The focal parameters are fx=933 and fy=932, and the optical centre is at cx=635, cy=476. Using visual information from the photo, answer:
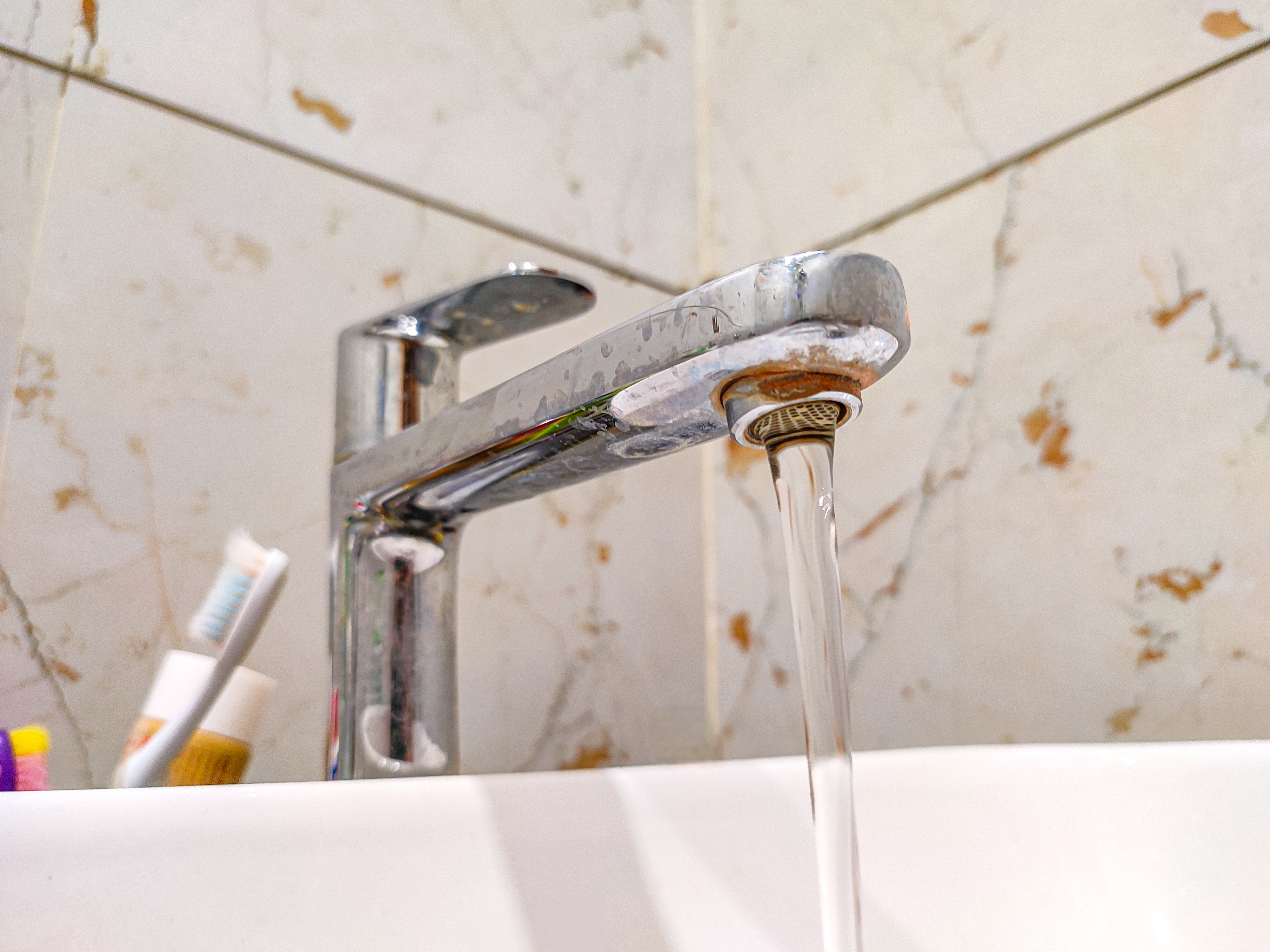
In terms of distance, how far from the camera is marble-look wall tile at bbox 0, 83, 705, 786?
43 centimetres

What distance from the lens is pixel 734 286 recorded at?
24cm

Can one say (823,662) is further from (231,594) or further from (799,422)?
(231,594)

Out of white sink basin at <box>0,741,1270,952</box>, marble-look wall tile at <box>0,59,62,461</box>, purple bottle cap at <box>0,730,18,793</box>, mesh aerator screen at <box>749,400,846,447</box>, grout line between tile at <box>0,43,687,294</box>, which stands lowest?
white sink basin at <box>0,741,1270,952</box>

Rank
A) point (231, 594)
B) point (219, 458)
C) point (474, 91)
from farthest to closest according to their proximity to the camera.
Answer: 1. point (474, 91)
2. point (219, 458)
3. point (231, 594)

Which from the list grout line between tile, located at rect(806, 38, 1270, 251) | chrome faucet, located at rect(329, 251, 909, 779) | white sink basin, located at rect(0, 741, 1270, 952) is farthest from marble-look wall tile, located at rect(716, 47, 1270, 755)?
chrome faucet, located at rect(329, 251, 909, 779)

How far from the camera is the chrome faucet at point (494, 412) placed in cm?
23

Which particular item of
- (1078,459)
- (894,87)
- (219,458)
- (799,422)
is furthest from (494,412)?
(894,87)

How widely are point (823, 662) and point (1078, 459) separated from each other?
332 mm

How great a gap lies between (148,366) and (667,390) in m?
0.32

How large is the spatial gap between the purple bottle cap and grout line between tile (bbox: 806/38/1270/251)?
0.38 m

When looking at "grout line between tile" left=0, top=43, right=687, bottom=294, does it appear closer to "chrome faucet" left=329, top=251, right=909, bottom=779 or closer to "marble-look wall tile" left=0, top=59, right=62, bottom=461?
"marble-look wall tile" left=0, top=59, right=62, bottom=461

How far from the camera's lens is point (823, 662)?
0.26m

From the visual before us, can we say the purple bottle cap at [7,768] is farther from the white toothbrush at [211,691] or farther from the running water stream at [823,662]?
the running water stream at [823,662]

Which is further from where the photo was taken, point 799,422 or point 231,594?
point 231,594
